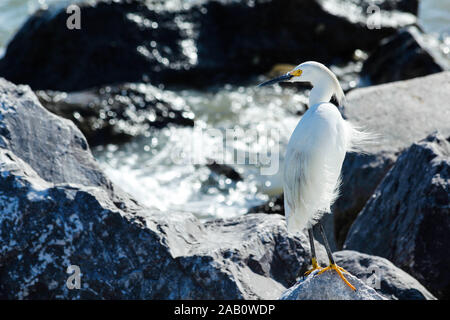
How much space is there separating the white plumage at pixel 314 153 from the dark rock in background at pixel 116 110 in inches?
212

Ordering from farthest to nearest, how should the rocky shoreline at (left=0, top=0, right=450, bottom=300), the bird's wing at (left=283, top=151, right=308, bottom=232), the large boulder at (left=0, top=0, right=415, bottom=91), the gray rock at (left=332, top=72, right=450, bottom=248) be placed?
the large boulder at (left=0, top=0, right=415, bottom=91) → the gray rock at (left=332, top=72, right=450, bottom=248) → the bird's wing at (left=283, top=151, right=308, bottom=232) → the rocky shoreline at (left=0, top=0, right=450, bottom=300)

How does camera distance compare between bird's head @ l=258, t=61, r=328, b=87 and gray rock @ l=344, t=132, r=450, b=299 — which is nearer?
bird's head @ l=258, t=61, r=328, b=87

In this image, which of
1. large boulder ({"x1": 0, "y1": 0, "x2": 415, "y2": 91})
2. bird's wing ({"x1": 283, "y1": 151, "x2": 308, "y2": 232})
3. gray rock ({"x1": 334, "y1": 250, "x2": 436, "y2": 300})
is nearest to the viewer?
bird's wing ({"x1": 283, "y1": 151, "x2": 308, "y2": 232})

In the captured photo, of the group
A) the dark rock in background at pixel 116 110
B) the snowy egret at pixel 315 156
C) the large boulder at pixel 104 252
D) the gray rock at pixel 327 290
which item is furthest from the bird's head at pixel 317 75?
the dark rock in background at pixel 116 110

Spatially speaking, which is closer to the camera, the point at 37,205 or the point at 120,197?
the point at 37,205

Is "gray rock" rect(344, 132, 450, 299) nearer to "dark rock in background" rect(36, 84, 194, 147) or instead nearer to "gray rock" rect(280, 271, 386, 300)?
"gray rock" rect(280, 271, 386, 300)

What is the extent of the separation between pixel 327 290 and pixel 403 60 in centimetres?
677

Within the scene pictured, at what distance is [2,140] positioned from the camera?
4234 millimetres

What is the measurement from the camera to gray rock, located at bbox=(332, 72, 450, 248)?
599 cm

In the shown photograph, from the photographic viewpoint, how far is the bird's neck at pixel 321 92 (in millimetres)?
4102

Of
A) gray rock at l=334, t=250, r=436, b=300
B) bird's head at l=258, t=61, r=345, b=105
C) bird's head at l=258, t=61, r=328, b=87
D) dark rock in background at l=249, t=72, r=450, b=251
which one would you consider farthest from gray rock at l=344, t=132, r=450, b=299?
bird's head at l=258, t=61, r=328, b=87

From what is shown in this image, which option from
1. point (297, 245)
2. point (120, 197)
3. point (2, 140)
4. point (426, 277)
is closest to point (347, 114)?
point (426, 277)

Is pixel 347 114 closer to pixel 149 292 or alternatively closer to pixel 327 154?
pixel 327 154

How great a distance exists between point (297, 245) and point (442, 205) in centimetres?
126
